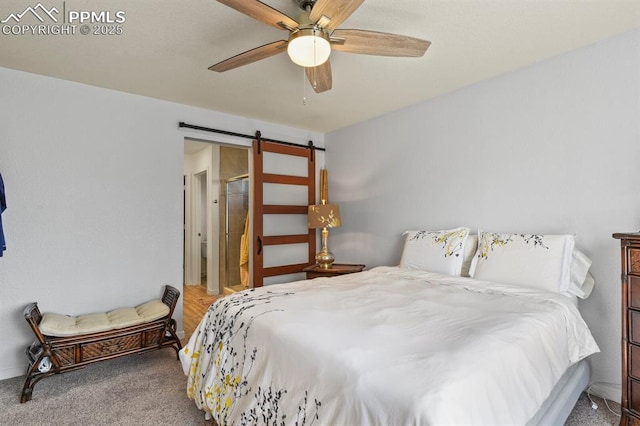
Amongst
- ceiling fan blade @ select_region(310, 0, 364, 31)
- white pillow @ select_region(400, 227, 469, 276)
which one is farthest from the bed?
ceiling fan blade @ select_region(310, 0, 364, 31)

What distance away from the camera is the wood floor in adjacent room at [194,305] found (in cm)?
362

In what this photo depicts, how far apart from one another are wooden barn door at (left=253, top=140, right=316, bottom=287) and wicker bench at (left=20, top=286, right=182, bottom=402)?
52.1 inches

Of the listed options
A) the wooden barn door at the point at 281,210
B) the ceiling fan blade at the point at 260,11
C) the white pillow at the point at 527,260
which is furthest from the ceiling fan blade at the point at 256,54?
the white pillow at the point at 527,260

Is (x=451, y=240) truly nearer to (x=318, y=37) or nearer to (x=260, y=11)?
(x=318, y=37)

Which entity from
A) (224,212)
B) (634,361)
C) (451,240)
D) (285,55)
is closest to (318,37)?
(285,55)

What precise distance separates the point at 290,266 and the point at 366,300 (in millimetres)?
2405

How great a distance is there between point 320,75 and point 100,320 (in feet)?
8.42

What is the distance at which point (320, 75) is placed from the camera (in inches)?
77.9

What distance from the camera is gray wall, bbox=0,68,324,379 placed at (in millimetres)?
2521

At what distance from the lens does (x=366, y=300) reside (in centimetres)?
189

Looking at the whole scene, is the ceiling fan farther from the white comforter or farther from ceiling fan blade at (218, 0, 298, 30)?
the white comforter

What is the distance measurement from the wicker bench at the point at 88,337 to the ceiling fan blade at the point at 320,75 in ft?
7.28

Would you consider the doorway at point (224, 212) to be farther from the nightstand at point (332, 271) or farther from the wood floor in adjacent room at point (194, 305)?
the nightstand at point (332, 271)

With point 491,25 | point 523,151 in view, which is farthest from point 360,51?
point 523,151
